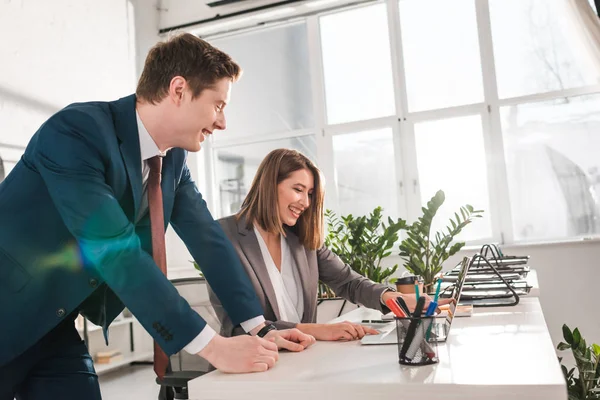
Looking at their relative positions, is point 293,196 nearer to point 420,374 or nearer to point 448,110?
point 420,374

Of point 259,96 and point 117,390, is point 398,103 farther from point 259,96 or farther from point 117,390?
point 117,390

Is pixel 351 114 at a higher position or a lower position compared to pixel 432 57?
lower

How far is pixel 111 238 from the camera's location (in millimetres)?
1072

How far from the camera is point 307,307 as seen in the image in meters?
2.01

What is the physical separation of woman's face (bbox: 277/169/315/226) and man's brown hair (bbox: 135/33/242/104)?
77 cm

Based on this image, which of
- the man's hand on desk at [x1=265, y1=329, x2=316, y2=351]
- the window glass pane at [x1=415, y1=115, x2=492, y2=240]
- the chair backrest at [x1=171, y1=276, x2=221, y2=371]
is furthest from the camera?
the window glass pane at [x1=415, y1=115, x2=492, y2=240]

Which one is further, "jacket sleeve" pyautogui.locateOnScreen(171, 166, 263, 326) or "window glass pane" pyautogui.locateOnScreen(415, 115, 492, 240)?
"window glass pane" pyautogui.locateOnScreen(415, 115, 492, 240)

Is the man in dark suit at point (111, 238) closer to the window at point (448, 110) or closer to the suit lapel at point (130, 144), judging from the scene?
the suit lapel at point (130, 144)

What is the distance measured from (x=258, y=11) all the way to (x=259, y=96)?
0.81m

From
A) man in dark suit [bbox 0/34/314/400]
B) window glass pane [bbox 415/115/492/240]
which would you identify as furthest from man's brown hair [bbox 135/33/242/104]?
window glass pane [bbox 415/115/492/240]

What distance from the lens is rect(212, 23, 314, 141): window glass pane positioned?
570 cm

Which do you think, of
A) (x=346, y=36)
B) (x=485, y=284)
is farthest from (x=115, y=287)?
(x=346, y=36)

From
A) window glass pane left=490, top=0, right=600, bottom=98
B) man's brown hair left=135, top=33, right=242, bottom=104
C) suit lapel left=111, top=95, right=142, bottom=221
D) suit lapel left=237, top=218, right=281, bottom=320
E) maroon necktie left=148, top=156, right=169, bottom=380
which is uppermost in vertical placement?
window glass pane left=490, top=0, right=600, bottom=98

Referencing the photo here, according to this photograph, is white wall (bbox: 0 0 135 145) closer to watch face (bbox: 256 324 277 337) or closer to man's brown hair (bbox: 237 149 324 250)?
man's brown hair (bbox: 237 149 324 250)
